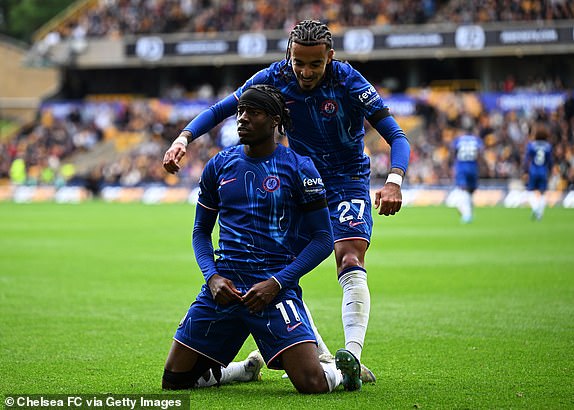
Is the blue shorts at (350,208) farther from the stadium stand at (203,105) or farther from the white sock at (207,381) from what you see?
the stadium stand at (203,105)

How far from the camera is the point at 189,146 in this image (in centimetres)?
4462

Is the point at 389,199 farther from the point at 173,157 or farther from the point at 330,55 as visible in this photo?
the point at 173,157

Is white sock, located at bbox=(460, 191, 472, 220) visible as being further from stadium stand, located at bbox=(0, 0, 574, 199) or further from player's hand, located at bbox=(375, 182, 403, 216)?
player's hand, located at bbox=(375, 182, 403, 216)

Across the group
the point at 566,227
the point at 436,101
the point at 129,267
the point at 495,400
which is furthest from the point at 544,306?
the point at 436,101

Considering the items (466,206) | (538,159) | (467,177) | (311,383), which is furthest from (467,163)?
(311,383)

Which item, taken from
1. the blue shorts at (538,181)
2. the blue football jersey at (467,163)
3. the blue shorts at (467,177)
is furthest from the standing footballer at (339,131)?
the blue shorts at (538,181)

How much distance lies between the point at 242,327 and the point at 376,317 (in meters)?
4.14

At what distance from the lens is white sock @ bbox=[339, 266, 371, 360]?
6.89m

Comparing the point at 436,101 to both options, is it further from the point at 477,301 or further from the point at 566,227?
the point at 477,301

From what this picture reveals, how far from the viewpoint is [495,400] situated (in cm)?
623

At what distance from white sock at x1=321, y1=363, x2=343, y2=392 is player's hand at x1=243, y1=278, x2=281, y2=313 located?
1.96 ft

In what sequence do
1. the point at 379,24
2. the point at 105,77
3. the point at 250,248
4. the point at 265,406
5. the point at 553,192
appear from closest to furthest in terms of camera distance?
1. the point at 265,406
2. the point at 250,248
3. the point at 553,192
4. the point at 379,24
5. the point at 105,77

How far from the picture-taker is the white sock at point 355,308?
6.89 meters

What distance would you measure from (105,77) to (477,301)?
45.4 meters
